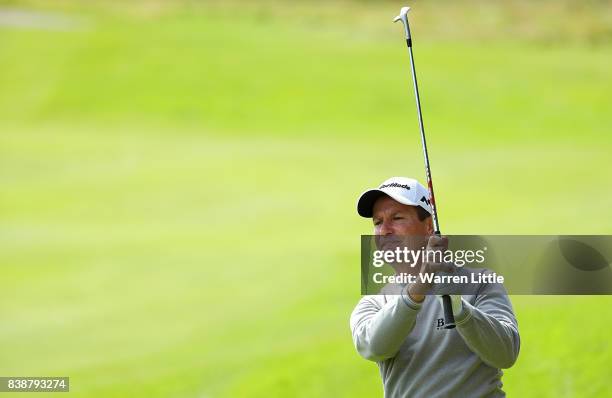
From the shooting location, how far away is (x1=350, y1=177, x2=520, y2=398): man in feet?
10.7

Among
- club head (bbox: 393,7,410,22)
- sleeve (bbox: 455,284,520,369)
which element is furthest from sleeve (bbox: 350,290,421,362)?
club head (bbox: 393,7,410,22)

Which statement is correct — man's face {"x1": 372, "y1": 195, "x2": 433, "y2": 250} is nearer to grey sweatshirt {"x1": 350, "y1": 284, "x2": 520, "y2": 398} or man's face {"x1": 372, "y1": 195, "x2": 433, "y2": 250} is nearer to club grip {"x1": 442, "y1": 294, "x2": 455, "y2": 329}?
grey sweatshirt {"x1": 350, "y1": 284, "x2": 520, "y2": 398}

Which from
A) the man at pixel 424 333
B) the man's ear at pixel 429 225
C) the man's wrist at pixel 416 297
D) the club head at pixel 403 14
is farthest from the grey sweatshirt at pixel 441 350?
the club head at pixel 403 14

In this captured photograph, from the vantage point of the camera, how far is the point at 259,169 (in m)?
24.8

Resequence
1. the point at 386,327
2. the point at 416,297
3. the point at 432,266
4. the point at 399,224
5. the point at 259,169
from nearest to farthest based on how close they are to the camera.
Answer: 1. the point at 432,266
2. the point at 416,297
3. the point at 386,327
4. the point at 399,224
5. the point at 259,169

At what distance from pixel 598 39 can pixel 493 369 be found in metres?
38.5

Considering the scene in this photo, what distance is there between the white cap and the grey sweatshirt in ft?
0.93

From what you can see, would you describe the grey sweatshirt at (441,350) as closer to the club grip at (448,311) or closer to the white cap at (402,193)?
the club grip at (448,311)

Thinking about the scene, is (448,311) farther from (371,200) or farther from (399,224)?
(371,200)

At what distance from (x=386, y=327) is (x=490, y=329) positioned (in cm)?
31

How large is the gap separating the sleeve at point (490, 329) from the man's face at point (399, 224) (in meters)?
0.27

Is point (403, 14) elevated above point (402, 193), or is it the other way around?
point (403, 14)

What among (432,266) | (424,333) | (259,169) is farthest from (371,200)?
(259,169)

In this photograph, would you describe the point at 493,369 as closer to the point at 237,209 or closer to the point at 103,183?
the point at 237,209
